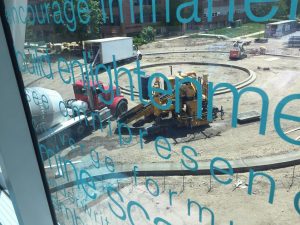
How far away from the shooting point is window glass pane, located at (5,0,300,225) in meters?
0.53

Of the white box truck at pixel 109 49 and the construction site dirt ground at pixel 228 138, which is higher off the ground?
the white box truck at pixel 109 49

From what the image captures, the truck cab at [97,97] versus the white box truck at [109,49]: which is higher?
the white box truck at [109,49]

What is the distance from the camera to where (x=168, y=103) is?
640 millimetres

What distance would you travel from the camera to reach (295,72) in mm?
544

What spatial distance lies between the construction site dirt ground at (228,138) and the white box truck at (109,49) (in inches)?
1.2

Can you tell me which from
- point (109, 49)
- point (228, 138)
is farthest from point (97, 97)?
point (228, 138)

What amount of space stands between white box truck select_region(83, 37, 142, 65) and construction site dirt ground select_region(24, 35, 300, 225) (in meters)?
0.03

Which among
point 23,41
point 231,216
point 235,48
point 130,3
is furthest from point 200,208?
point 23,41

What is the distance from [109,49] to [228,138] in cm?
36

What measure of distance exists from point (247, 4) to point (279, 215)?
46cm

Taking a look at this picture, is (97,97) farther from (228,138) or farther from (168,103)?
(228,138)

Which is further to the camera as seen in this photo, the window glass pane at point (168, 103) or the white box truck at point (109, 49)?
the white box truck at point (109, 49)

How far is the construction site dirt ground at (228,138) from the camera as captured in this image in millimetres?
532

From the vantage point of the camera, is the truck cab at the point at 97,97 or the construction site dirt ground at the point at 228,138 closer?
the construction site dirt ground at the point at 228,138
